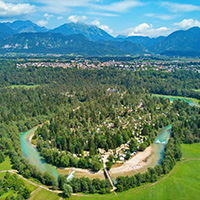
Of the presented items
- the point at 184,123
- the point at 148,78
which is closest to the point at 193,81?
the point at 148,78

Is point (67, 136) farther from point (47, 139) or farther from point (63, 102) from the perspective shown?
point (63, 102)

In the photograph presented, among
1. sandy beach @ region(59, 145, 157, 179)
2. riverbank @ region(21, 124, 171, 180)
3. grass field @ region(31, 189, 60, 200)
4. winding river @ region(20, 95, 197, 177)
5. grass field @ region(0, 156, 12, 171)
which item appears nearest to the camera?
grass field @ region(31, 189, 60, 200)

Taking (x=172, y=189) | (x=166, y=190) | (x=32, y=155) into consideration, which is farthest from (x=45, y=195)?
(x=172, y=189)

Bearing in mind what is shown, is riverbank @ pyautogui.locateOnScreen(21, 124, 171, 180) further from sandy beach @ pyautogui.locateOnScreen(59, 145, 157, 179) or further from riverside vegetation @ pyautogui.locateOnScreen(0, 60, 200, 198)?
riverside vegetation @ pyautogui.locateOnScreen(0, 60, 200, 198)

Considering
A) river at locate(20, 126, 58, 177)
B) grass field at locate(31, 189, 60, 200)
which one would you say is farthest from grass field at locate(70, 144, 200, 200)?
river at locate(20, 126, 58, 177)

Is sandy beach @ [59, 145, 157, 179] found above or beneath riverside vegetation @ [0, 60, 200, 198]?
beneath

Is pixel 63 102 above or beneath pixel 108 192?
above
